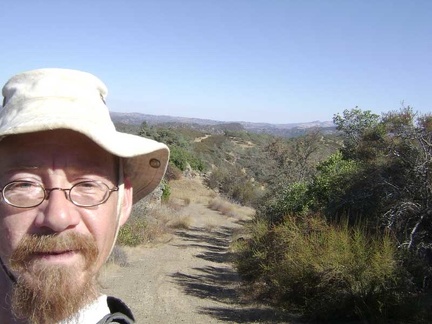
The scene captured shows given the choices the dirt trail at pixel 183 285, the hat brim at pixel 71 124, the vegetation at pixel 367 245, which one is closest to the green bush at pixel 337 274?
the vegetation at pixel 367 245

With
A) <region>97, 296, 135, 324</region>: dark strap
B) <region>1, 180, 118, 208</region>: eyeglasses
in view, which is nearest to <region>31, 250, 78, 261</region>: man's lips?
<region>1, 180, 118, 208</region>: eyeglasses

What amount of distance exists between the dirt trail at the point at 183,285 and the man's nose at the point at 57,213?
7.75 m

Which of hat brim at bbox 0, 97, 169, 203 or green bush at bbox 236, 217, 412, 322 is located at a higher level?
hat brim at bbox 0, 97, 169, 203

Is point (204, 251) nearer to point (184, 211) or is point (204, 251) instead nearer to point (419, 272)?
point (184, 211)

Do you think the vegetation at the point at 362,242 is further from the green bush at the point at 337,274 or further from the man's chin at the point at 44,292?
the man's chin at the point at 44,292

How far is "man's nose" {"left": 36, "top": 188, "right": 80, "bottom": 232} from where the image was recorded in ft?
3.87

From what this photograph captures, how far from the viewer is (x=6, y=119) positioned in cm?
125

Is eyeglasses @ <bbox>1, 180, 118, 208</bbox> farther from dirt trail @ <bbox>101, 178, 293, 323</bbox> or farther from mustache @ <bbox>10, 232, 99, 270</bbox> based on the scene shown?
dirt trail @ <bbox>101, 178, 293, 323</bbox>

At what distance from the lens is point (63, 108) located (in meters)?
1.23

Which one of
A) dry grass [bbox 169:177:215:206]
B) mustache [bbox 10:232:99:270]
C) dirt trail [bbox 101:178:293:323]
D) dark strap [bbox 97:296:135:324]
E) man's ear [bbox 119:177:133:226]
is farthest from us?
dry grass [bbox 169:177:215:206]

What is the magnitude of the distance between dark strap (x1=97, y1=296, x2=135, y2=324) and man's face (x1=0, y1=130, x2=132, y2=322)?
118 millimetres

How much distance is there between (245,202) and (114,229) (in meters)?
32.9

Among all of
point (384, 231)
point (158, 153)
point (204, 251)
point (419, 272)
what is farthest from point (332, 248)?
point (204, 251)

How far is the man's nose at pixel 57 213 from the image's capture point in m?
1.18
